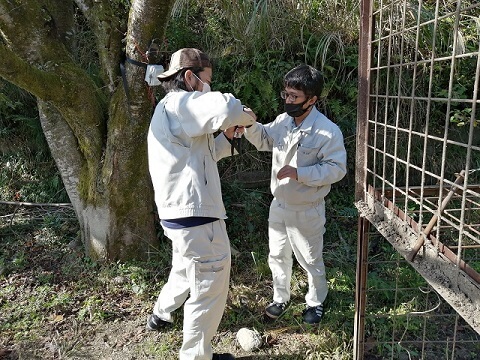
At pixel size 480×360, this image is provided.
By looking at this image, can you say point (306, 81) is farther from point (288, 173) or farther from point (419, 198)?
point (419, 198)

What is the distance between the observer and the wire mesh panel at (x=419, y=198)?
1.46 meters

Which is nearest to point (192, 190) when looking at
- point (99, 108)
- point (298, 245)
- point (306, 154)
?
point (306, 154)

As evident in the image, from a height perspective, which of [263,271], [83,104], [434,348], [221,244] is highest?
[83,104]

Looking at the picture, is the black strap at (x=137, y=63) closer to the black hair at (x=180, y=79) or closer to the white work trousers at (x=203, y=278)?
the black hair at (x=180, y=79)

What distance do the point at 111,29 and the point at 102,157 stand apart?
1045 mm

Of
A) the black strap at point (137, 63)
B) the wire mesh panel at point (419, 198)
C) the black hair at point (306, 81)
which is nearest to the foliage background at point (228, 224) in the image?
the black strap at point (137, 63)

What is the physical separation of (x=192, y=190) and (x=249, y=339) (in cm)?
121

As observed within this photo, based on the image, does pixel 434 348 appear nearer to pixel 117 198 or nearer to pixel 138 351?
pixel 138 351

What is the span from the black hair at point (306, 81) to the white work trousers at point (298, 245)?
0.78m

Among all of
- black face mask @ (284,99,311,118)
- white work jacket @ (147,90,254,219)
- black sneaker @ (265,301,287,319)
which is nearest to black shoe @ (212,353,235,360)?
black sneaker @ (265,301,287,319)

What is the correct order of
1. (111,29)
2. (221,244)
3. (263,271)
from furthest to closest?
(263,271), (111,29), (221,244)

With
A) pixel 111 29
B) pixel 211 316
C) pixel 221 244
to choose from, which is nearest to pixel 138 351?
pixel 211 316

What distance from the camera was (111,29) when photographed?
3287 millimetres

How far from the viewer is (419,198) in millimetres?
1972
